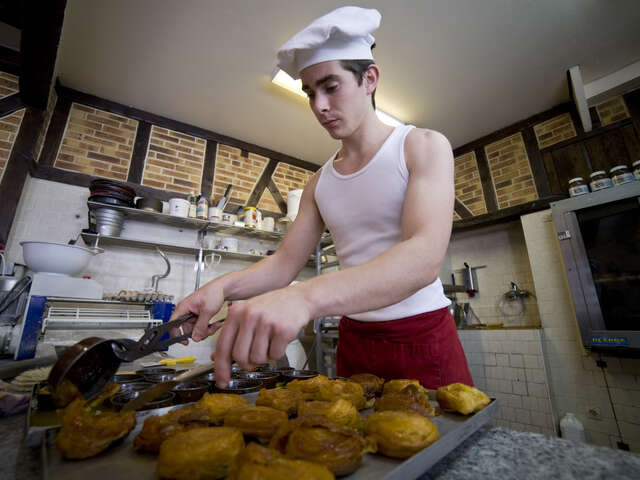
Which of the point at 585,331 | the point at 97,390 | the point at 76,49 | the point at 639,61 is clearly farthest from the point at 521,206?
the point at 76,49

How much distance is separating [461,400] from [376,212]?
0.77m

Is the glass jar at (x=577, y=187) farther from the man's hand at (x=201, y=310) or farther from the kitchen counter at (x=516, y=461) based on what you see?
the man's hand at (x=201, y=310)

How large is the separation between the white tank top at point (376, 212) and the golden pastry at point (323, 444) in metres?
0.75

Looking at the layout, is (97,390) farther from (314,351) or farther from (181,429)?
(314,351)

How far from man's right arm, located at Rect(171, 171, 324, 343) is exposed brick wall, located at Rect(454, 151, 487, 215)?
392 centimetres

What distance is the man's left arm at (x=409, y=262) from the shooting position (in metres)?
0.61

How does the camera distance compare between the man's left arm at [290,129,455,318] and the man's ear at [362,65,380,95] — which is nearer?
the man's left arm at [290,129,455,318]

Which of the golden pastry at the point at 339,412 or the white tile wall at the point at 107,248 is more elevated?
the white tile wall at the point at 107,248

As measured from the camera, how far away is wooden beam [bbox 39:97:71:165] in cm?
350

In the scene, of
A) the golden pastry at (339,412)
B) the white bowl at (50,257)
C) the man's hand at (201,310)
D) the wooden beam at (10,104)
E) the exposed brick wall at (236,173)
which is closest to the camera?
the golden pastry at (339,412)

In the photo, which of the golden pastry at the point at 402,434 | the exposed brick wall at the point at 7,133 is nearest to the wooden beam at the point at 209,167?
the exposed brick wall at the point at 7,133

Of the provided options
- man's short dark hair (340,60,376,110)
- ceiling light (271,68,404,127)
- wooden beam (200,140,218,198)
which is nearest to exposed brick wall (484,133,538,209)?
ceiling light (271,68,404,127)

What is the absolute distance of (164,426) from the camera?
57 centimetres

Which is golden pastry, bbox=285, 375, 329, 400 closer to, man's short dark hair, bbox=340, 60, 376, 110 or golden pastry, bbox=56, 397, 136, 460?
golden pastry, bbox=56, 397, 136, 460
